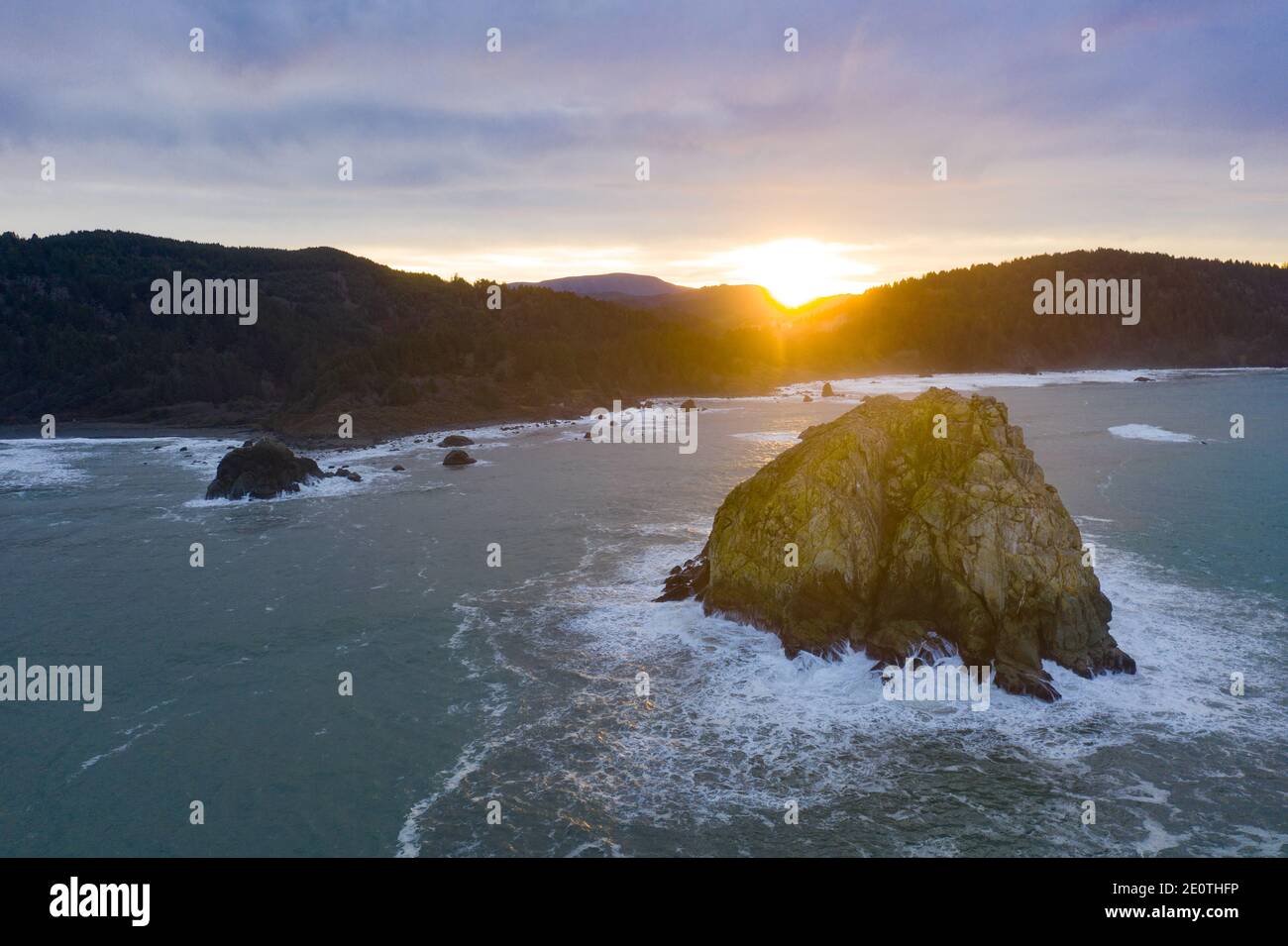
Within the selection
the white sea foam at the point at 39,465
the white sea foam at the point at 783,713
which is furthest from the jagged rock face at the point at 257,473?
the white sea foam at the point at 783,713

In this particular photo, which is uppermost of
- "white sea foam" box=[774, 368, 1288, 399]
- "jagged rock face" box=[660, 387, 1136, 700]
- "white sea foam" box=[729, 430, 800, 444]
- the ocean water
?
"white sea foam" box=[774, 368, 1288, 399]

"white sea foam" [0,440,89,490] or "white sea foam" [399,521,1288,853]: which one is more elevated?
"white sea foam" [0,440,89,490]

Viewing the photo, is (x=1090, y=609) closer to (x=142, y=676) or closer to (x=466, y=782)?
(x=466, y=782)

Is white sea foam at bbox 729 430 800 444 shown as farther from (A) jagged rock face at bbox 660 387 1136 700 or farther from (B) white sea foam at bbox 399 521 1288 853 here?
(B) white sea foam at bbox 399 521 1288 853

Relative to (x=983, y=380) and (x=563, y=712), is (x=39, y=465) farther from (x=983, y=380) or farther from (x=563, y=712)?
(x=983, y=380)

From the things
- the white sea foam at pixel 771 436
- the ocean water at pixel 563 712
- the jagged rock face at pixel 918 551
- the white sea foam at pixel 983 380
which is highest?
the white sea foam at pixel 983 380

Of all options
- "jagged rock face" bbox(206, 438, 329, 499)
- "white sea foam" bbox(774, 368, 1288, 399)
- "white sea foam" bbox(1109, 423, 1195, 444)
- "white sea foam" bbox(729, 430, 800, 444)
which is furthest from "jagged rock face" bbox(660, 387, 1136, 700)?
"white sea foam" bbox(774, 368, 1288, 399)

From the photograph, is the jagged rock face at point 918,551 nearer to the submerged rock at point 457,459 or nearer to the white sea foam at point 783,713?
the white sea foam at point 783,713
